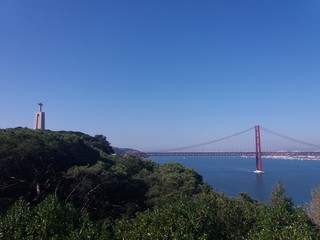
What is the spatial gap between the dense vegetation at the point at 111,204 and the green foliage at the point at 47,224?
0.05 ft

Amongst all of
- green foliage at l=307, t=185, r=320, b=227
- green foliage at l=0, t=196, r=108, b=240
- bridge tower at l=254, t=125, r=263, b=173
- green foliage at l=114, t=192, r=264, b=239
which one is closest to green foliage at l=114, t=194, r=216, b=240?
green foliage at l=114, t=192, r=264, b=239

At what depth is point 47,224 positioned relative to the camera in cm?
552

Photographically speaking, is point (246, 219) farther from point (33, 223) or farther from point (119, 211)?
point (119, 211)

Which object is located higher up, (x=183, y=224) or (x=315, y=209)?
(x=183, y=224)

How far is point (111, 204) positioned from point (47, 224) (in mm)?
8263

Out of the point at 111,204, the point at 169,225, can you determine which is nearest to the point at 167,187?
the point at 111,204

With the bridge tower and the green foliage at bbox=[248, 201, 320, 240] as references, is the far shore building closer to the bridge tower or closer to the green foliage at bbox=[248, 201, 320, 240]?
the bridge tower

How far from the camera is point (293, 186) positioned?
113 feet

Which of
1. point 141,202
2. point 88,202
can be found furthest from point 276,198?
point 88,202

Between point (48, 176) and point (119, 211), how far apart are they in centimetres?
319

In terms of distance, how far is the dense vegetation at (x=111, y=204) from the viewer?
5.48 meters

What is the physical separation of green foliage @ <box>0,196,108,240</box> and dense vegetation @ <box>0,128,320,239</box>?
0.05ft

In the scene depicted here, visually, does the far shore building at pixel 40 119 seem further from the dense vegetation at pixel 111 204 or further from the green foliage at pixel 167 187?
the green foliage at pixel 167 187

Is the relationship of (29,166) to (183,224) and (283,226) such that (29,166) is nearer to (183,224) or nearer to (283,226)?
(183,224)
